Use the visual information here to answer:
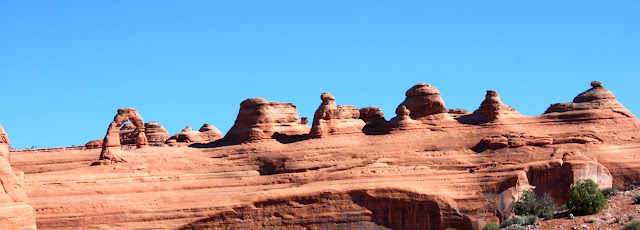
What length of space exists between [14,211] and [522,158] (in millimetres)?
30210

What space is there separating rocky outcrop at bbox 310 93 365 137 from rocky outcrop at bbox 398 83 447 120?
10.6 feet

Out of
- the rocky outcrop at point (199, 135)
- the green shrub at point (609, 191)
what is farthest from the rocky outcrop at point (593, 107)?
the rocky outcrop at point (199, 135)

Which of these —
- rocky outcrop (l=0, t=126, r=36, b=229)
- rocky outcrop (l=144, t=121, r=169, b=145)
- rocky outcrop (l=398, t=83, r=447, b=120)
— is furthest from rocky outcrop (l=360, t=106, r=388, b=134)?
rocky outcrop (l=0, t=126, r=36, b=229)

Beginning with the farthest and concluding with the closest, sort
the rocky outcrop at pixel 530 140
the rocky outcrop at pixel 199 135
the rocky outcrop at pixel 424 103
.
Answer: the rocky outcrop at pixel 199 135
the rocky outcrop at pixel 424 103
the rocky outcrop at pixel 530 140

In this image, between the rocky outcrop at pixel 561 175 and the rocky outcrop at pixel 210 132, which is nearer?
the rocky outcrop at pixel 561 175

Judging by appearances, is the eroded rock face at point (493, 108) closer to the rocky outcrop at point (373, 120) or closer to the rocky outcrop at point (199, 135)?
the rocky outcrop at point (373, 120)

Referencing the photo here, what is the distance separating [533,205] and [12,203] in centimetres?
2641

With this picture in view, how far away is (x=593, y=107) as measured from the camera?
2108 inches

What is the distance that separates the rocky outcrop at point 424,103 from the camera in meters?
54.9

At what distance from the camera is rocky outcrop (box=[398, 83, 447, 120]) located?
54938 mm

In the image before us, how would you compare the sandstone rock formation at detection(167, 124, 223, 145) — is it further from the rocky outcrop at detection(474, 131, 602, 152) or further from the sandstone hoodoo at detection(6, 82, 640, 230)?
the rocky outcrop at detection(474, 131, 602, 152)

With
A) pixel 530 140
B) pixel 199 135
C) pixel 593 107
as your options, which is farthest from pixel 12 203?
pixel 199 135

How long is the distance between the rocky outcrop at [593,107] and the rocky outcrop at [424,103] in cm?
661

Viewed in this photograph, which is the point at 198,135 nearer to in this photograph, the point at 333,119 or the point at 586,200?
the point at 333,119
